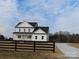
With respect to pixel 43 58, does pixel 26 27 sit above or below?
above

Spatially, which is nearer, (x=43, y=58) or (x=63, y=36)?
(x=43, y=58)

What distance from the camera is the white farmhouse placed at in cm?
6450

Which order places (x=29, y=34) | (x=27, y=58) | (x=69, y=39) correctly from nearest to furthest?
(x=27, y=58)
(x=29, y=34)
(x=69, y=39)

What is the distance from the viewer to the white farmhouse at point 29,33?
64500mm

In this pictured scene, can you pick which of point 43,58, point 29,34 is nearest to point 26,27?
point 29,34

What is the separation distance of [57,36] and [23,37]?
21231mm

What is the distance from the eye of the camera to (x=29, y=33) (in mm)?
64375

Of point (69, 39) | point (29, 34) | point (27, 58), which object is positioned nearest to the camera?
point (27, 58)

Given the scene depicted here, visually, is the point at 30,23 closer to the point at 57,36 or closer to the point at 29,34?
the point at 29,34

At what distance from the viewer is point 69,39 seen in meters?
80.9

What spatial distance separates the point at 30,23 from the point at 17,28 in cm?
450

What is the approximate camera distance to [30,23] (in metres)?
67.4

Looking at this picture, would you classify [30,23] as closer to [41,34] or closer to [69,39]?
[41,34]

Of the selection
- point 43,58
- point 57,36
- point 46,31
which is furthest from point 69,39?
point 43,58
